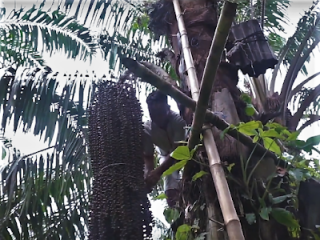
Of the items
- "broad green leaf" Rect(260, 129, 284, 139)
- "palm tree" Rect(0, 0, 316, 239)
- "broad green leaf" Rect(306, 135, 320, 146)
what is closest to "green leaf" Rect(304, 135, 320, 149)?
"broad green leaf" Rect(306, 135, 320, 146)

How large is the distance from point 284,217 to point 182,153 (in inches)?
12.7

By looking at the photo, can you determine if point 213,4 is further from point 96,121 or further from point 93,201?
point 93,201

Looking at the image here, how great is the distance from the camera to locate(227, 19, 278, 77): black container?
5.10ft

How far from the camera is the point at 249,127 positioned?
119cm

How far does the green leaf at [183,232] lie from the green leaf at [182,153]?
20 cm

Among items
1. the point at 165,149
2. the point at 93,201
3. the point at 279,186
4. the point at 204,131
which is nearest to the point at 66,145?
the point at 165,149

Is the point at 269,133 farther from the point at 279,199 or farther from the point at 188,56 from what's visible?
the point at 188,56

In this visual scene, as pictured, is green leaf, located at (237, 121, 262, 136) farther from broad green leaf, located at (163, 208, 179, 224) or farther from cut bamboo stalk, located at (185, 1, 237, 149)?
broad green leaf, located at (163, 208, 179, 224)

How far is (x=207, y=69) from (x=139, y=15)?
1.57 metres

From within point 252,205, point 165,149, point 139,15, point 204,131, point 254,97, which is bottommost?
point 252,205

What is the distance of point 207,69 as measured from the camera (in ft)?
3.51

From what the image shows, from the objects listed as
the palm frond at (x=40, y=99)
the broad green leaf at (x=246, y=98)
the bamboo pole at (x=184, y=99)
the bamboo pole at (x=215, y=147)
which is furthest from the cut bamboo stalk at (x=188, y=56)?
the palm frond at (x=40, y=99)

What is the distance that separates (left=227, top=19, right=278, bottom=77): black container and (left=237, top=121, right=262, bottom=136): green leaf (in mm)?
420

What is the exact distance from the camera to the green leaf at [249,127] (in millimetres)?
1178
